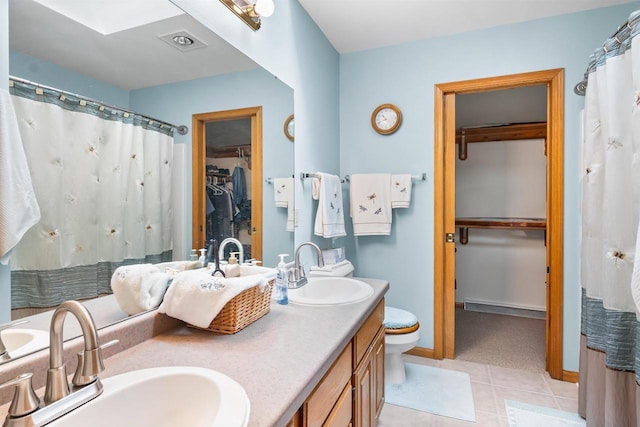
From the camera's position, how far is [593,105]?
5.26 feet

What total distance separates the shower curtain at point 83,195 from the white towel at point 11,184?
16 mm

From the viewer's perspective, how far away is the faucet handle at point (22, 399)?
0.53 m

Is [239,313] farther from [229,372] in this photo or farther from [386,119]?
[386,119]

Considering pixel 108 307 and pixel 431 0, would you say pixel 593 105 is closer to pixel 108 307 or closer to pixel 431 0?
pixel 431 0

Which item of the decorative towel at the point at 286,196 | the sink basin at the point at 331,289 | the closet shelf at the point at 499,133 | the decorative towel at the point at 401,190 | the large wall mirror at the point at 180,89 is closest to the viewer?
the large wall mirror at the point at 180,89

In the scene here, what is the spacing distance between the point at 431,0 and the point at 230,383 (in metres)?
2.30

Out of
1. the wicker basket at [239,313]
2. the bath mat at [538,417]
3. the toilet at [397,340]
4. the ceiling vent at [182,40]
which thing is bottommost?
the bath mat at [538,417]

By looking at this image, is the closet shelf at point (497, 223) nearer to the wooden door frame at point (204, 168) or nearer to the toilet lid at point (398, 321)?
the toilet lid at point (398, 321)

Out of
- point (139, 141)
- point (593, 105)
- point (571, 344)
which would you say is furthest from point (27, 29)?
point (571, 344)

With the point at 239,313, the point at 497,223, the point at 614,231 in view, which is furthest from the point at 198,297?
the point at 497,223

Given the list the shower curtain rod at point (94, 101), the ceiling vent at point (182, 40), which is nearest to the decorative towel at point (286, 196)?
the shower curtain rod at point (94, 101)

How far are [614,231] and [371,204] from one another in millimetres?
1440

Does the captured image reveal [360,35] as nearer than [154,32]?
No

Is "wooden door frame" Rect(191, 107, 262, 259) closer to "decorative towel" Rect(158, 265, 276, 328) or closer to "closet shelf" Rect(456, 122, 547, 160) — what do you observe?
"decorative towel" Rect(158, 265, 276, 328)
